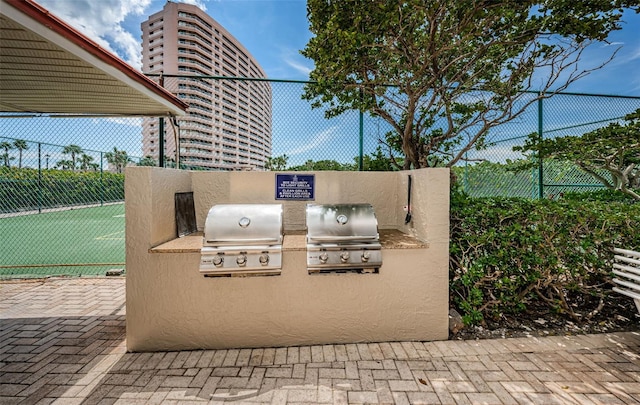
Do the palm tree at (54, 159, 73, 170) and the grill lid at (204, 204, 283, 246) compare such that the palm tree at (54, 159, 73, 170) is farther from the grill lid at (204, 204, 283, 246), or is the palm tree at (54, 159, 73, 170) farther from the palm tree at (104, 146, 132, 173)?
the grill lid at (204, 204, 283, 246)

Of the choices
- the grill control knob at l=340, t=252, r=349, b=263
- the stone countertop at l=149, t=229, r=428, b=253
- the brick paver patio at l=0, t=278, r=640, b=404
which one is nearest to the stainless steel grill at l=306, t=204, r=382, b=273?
the grill control knob at l=340, t=252, r=349, b=263

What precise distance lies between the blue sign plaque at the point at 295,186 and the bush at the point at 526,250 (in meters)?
1.74

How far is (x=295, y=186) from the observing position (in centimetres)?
346

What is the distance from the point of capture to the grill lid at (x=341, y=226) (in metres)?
2.63

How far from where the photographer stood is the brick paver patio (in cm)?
206

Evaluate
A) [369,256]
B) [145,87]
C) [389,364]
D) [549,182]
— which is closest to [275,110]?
[145,87]

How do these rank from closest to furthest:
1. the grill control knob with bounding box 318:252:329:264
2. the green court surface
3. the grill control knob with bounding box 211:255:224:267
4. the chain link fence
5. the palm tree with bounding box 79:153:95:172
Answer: the grill control knob with bounding box 211:255:224:267
the grill control knob with bounding box 318:252:329:264
the chain link fence
the green court surface
the palm tree with bounding box 79:153:95:172

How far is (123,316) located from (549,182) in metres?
7.67

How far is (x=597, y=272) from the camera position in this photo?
3160 millimetres

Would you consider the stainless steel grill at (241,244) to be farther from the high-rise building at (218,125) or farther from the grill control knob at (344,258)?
the high-rise building at (218,125)

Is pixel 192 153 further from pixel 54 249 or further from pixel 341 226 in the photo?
pixel 54 249

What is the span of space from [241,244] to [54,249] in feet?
23.4

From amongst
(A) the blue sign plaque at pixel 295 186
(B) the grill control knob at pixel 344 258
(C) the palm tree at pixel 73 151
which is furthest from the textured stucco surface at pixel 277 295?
(C) the palm tree at pixel 73 151

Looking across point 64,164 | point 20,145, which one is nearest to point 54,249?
point 64,164
